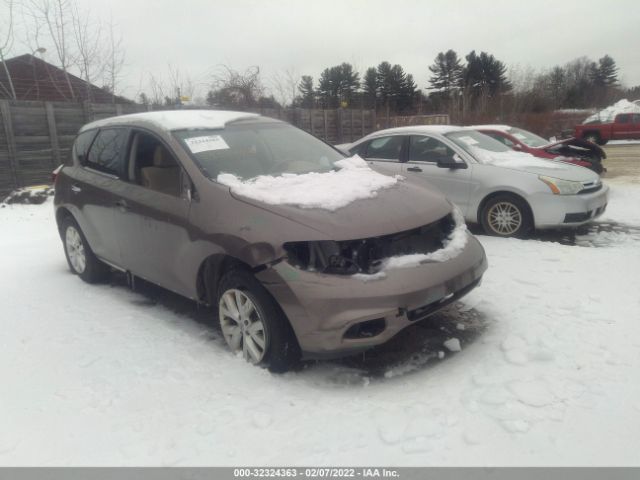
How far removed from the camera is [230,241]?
10.0ft

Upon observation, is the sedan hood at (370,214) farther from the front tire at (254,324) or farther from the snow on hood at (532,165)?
the snow on hood at (532,165)

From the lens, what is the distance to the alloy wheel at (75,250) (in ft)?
16.3

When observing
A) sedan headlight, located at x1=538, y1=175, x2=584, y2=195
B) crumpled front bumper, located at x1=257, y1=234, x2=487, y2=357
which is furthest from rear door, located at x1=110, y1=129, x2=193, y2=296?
sedan headlight, located at x1=538, y1=175, x2=584, y2=195

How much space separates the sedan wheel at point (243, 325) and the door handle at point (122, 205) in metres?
1.42

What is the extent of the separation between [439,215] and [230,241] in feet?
4.88

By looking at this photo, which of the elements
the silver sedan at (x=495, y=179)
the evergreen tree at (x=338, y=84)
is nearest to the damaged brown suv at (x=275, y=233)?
the silver sedan at (x=495, y=179)

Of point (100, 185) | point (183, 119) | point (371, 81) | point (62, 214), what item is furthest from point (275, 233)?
point (371, 81)

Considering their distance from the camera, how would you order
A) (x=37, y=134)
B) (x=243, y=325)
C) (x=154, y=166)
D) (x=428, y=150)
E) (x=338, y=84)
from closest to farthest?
(x=243, y=325) < (x=154, y=166) < (x=428, y=150) < (x=37, y=134) < (x=338, y=84)

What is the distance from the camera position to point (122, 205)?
407 centimetres

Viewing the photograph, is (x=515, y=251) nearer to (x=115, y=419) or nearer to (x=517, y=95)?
(x=115, y=419)

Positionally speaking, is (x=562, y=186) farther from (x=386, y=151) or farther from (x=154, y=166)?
(x=154, y=166)

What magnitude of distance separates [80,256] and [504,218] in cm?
514

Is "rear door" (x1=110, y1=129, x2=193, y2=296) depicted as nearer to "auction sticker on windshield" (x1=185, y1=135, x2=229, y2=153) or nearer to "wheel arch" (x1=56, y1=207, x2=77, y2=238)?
"auction sticker on windshield" (x1=185, y1=135, x2=229, y2=153)

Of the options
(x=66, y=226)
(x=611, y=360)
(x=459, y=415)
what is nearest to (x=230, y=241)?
(x=459, y=415)
